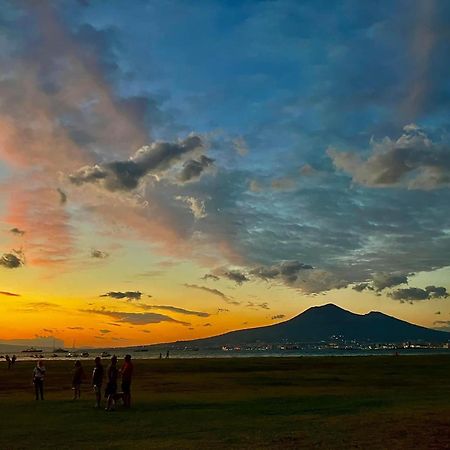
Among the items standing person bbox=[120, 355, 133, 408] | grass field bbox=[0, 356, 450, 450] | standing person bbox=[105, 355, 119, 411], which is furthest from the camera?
standing person bbox=[120, 355, 133, 408]

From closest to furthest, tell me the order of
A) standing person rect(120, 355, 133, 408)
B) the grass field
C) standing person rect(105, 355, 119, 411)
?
the grass field → standing person rect(105, 355, 119, 411) → standing person rect(120, 355, 133, 408)

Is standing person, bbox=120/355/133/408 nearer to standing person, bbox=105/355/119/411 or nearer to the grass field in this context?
standing person, bbox=105/355/119/411

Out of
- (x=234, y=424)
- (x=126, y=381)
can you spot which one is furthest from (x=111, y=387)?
(x=234, y=424)

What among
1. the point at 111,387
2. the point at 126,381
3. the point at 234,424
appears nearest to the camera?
the point at 234,424

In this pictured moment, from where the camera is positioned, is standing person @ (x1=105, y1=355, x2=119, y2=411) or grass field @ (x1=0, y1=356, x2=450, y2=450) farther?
standing person @ (x1=105, y1=355, x2=119, y2=411)

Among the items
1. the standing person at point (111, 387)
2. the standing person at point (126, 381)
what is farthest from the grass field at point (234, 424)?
the standing person at point (126, 381)

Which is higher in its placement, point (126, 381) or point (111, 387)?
point (126, 381)

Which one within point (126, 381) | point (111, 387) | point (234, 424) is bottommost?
point (234, 424)

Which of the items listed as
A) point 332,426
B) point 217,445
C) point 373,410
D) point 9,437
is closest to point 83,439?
point 9,437

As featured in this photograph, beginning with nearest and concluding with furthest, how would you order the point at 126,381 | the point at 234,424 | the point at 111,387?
the point at 234,424 → the point at 111,387 → the point at 126,381

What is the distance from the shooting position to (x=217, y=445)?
19109mm

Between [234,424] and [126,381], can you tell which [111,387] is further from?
[234,424]

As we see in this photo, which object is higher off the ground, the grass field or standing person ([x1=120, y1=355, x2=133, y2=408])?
standing person ([x1=120, y1=355, x2=133, y2=408])

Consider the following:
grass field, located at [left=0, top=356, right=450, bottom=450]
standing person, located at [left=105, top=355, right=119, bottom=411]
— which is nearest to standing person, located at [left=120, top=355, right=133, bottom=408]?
standing person, located at [left=105, top=355, right=119, bottom=411]
